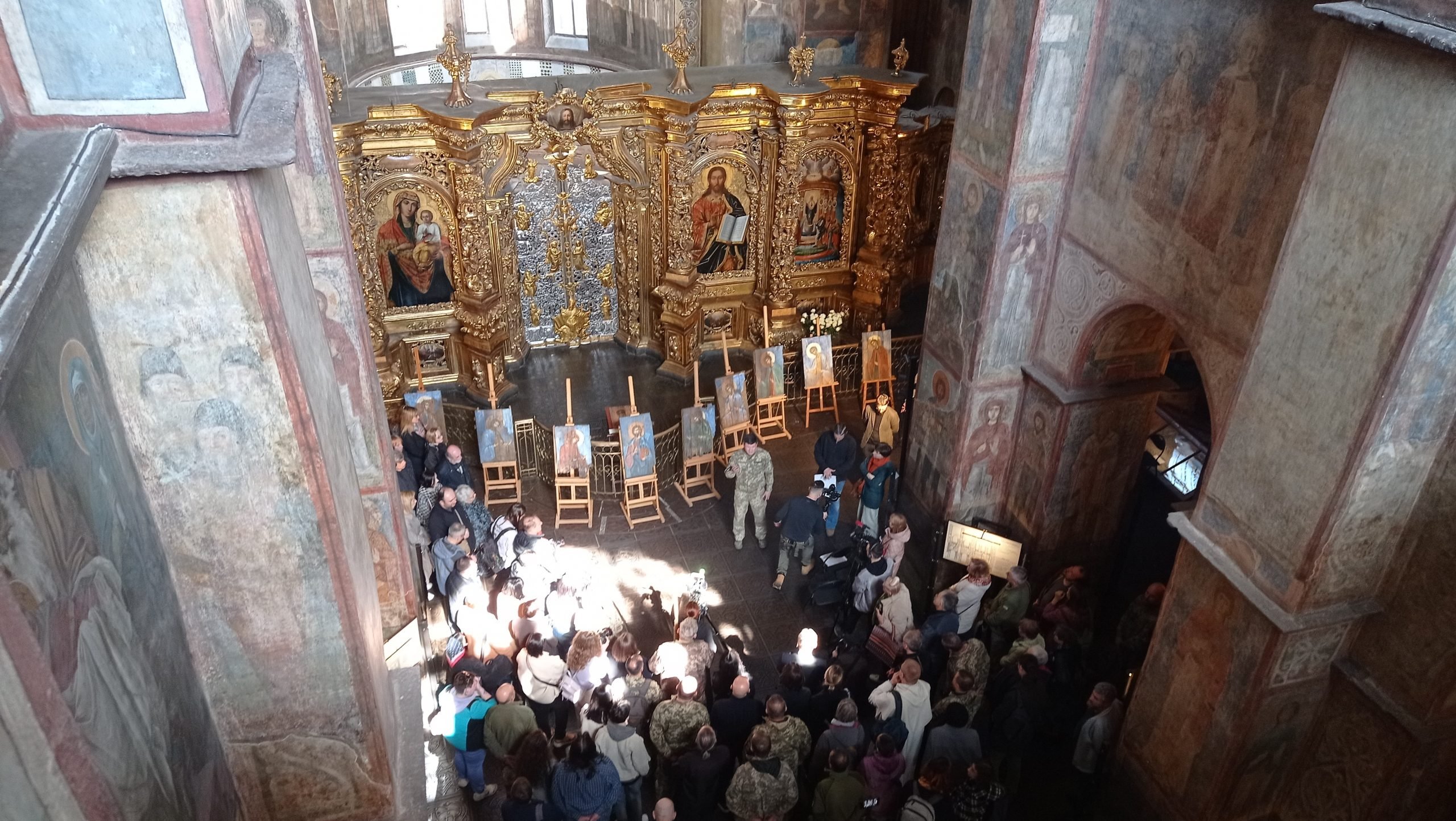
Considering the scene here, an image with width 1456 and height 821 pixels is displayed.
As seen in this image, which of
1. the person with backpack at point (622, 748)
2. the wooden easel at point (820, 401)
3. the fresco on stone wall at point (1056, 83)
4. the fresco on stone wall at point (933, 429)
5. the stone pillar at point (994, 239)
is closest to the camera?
the person with backpack at point (622, 748)

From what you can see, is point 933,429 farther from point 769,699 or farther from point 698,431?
point 769,699

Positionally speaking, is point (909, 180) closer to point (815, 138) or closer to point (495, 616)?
point (815, 138)

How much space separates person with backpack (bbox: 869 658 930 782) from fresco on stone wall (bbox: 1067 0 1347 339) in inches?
135

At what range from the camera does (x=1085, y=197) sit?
30.5 ft

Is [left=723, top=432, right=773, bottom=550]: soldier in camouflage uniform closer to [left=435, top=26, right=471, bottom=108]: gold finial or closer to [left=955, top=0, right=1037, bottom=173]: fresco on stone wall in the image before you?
[left=955, top=0, right=1037, bottom=173]: fresco on stone wall

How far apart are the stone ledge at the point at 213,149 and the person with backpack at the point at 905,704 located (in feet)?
18.7

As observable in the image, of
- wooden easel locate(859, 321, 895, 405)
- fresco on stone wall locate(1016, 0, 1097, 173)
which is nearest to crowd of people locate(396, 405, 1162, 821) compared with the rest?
fresco on stone wall locate(1016, 0, 1097, 173)

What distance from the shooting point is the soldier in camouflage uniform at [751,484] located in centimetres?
1105

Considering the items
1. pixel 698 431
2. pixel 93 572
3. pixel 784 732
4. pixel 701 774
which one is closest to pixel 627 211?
pixel 698 431

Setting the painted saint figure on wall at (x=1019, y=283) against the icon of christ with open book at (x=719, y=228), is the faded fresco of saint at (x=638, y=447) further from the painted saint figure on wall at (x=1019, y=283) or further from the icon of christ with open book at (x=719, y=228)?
the painted saint figure on wall at (x=1019, y=283)

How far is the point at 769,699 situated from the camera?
741 cm

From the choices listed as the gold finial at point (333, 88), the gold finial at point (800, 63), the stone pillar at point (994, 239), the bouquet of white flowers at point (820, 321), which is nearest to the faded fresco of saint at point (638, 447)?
the stone pillar at point (994, 239)

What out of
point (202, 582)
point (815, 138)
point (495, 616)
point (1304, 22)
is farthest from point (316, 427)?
point (815, 138)

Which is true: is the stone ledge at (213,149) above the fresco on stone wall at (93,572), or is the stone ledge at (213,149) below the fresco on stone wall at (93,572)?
above
